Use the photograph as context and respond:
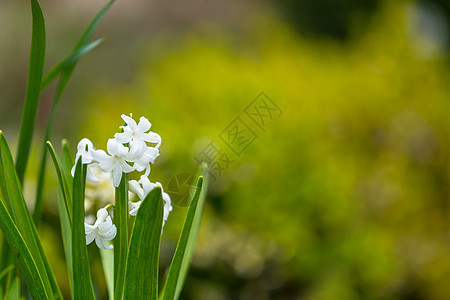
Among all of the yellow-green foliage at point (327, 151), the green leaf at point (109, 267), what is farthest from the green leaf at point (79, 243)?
the yellow-green foliage at point (327, 151)

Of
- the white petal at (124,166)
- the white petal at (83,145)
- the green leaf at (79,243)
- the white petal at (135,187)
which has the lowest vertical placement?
the green leaf at (79,243)

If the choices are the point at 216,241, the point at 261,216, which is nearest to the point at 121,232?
the point at 216,241

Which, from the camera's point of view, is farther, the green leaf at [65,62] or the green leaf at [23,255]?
the green leaf at [65,62]

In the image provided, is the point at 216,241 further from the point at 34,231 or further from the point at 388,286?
the point at 34,231

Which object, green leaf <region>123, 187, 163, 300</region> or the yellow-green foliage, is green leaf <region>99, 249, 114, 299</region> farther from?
the yellow-green foliage

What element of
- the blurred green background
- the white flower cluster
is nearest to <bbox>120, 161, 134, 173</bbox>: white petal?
the white flower cluster

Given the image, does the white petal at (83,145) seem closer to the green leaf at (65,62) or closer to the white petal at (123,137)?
the white petal at (123,137)
